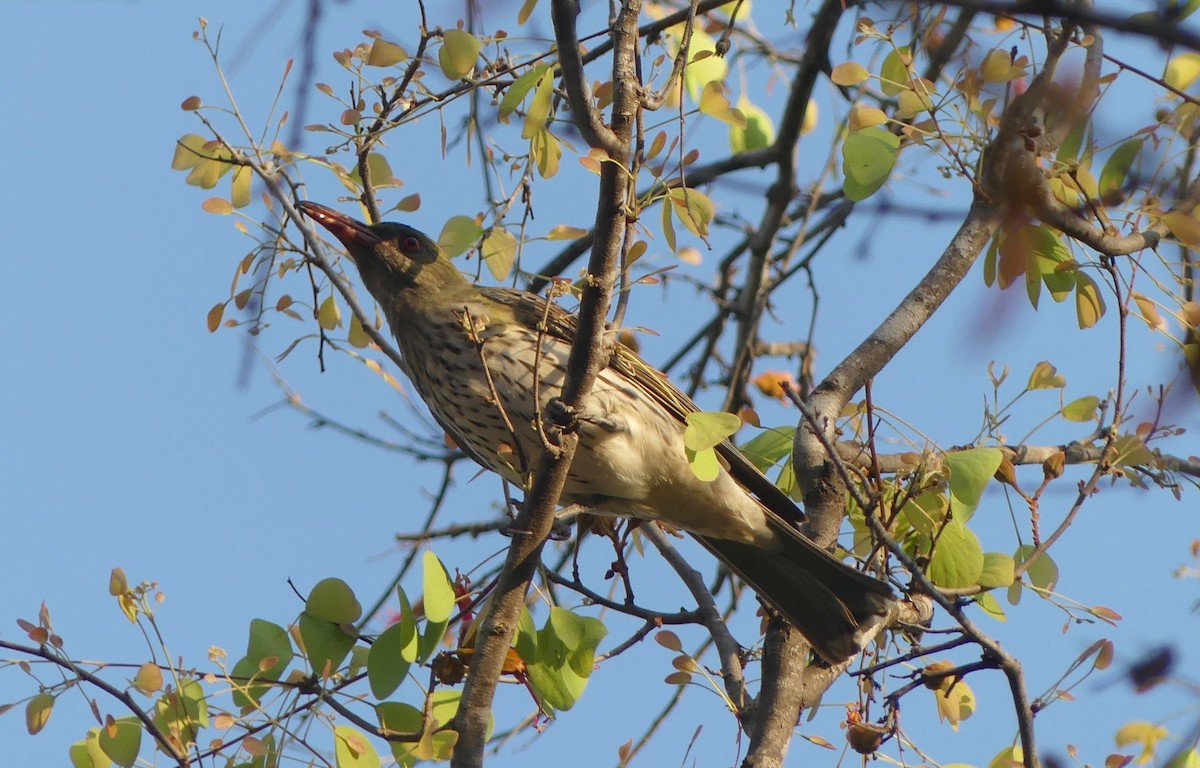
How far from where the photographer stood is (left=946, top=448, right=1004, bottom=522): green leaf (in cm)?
276

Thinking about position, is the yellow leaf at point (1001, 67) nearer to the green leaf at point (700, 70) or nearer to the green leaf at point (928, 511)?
the green leaf at point (928, 511)

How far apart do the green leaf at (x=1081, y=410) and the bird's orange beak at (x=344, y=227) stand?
240 centimetres

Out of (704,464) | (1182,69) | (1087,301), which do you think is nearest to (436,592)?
(704,464)

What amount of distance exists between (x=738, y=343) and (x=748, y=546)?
63.0 inches

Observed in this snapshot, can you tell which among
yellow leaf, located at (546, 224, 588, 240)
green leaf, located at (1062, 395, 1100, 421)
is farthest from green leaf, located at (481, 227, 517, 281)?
green leaf, located at (1062, 395, 1100, 421)

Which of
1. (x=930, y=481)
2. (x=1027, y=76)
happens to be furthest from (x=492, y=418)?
(x=1027, y=76)

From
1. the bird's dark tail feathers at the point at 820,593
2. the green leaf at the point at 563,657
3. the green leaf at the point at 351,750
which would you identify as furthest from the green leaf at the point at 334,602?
the bird's dark tail feathers at the point at 820,593

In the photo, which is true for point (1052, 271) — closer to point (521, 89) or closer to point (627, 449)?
point (627, 449)

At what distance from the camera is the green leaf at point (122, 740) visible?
2.44 metres

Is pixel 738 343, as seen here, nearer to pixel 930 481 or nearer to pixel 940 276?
pixel 940 276

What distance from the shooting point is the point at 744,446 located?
3559 mm

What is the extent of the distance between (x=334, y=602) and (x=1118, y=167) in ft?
6.12

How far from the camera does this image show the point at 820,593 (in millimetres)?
3359

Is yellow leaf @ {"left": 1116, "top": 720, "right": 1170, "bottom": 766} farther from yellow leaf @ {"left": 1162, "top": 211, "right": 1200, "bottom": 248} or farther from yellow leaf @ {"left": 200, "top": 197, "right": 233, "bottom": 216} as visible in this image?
yellow leaf @ {"left": 200, "top": 197, "right": 233, "bottom": 216}
